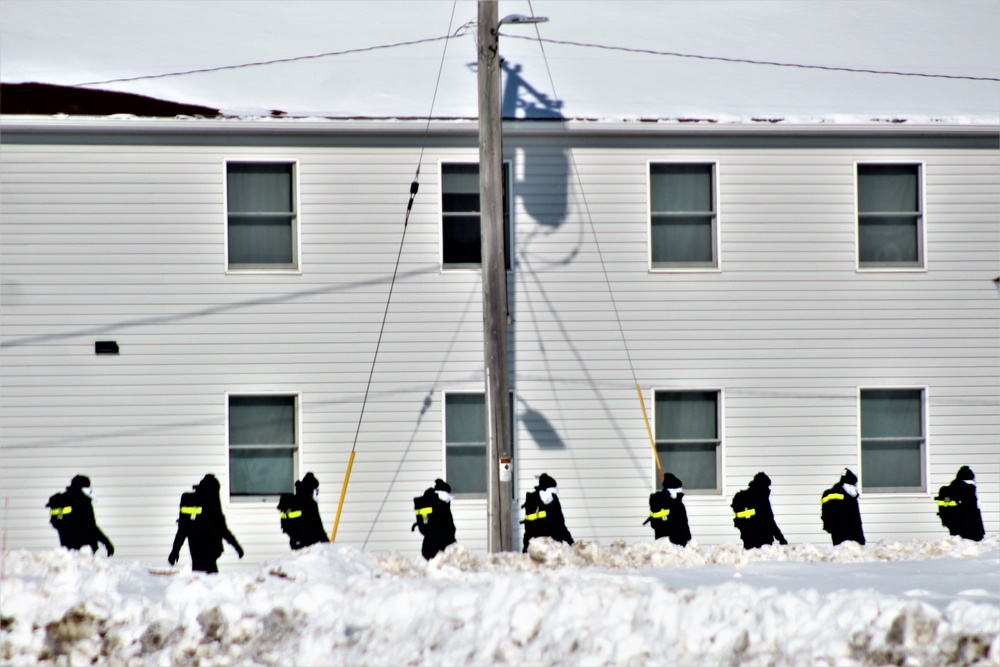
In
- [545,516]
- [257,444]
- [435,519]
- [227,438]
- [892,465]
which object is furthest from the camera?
[892,465]

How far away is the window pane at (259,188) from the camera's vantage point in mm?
16422

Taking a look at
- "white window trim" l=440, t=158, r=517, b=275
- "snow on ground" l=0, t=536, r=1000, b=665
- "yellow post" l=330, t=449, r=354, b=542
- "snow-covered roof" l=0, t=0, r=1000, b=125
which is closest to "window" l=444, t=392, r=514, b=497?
"yellow post" l=330, t=449, r=354, b=542

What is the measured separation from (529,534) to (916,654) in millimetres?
7332

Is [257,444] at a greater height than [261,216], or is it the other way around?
[261,216]

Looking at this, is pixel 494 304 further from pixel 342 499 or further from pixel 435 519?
pixel 342 499

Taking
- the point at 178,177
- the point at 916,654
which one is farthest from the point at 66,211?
the point at 916,654

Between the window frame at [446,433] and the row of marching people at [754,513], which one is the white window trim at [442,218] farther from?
the row of marching people at [754,513]

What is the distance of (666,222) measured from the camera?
17.0 meters

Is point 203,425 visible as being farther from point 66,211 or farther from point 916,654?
point 916,654

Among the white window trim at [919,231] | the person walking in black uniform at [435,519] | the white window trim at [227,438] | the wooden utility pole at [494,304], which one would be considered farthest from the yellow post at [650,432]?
the white window trim at [227,438]

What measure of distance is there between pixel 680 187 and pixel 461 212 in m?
3.16

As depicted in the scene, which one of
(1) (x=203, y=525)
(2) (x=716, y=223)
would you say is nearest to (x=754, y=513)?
(2) (x=716, y=223)

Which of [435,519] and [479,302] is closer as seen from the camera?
[435,519]

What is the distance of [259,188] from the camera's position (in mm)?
16469
